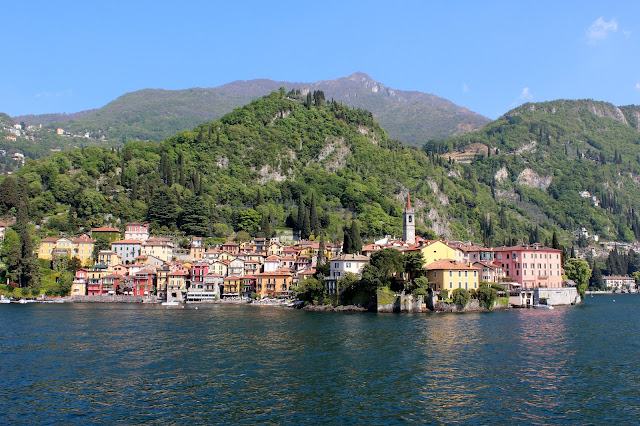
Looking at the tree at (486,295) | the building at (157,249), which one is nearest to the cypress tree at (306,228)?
the building at (157,249)

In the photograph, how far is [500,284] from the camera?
A: 86.7m

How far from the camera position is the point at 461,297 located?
7431 cm

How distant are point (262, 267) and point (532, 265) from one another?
49665 millimetres

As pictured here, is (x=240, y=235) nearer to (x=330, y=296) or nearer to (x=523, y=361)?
(x=330, y=296)

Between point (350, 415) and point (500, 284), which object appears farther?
point (500, 284)

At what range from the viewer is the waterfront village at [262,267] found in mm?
86050

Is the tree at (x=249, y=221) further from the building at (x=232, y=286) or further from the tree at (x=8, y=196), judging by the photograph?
the tree at (x=8, y=196)

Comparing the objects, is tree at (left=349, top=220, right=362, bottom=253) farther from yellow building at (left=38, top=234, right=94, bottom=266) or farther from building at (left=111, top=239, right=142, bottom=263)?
yellow building at (left=38, top=234, right=94, bottom=266)

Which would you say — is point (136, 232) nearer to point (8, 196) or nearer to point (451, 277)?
point (8, 196)

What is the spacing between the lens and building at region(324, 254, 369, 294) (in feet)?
280

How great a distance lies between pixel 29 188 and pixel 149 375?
370 feet

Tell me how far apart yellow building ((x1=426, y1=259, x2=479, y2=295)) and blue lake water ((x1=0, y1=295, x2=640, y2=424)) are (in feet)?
41.3

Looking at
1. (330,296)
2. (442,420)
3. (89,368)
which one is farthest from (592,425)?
(330,296)

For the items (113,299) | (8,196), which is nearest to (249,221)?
(113,299)
